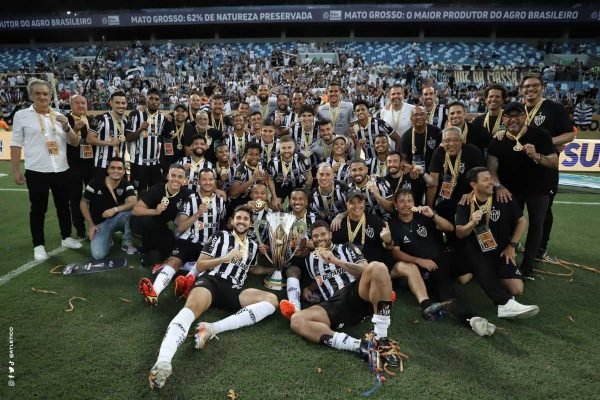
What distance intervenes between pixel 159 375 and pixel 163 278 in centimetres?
156

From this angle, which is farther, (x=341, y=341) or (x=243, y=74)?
(x=243, y=74)

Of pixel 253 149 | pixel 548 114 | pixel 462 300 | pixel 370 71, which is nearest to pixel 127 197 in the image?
pixel 253 149

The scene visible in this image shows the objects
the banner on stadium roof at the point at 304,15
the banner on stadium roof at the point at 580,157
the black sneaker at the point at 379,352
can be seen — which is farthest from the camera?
the banner on stadium roof at the point at 304,15

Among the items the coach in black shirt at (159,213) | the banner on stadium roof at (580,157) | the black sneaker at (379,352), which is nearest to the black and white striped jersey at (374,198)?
the black sneaker at (379,352)

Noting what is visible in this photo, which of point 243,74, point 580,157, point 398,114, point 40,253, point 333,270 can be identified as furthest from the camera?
point 243,74

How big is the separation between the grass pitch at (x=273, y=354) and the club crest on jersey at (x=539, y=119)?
1.79 meters

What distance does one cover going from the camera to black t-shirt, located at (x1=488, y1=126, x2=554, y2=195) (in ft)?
14.2

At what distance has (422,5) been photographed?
26.9 metres

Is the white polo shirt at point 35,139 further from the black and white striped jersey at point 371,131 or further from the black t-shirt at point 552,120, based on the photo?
the black t-shirt at point 552,120

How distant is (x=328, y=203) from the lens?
194 inches

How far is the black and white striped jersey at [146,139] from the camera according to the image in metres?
5.83

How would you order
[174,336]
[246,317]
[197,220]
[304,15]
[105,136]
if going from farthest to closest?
1. [304,15]
2. [105,136]
3. [197,220]
4. [246,317]
5. [174,336]

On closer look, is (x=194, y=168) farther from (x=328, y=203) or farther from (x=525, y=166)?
(x=525, y=166)

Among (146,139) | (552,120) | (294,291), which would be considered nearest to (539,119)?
(552,120)
